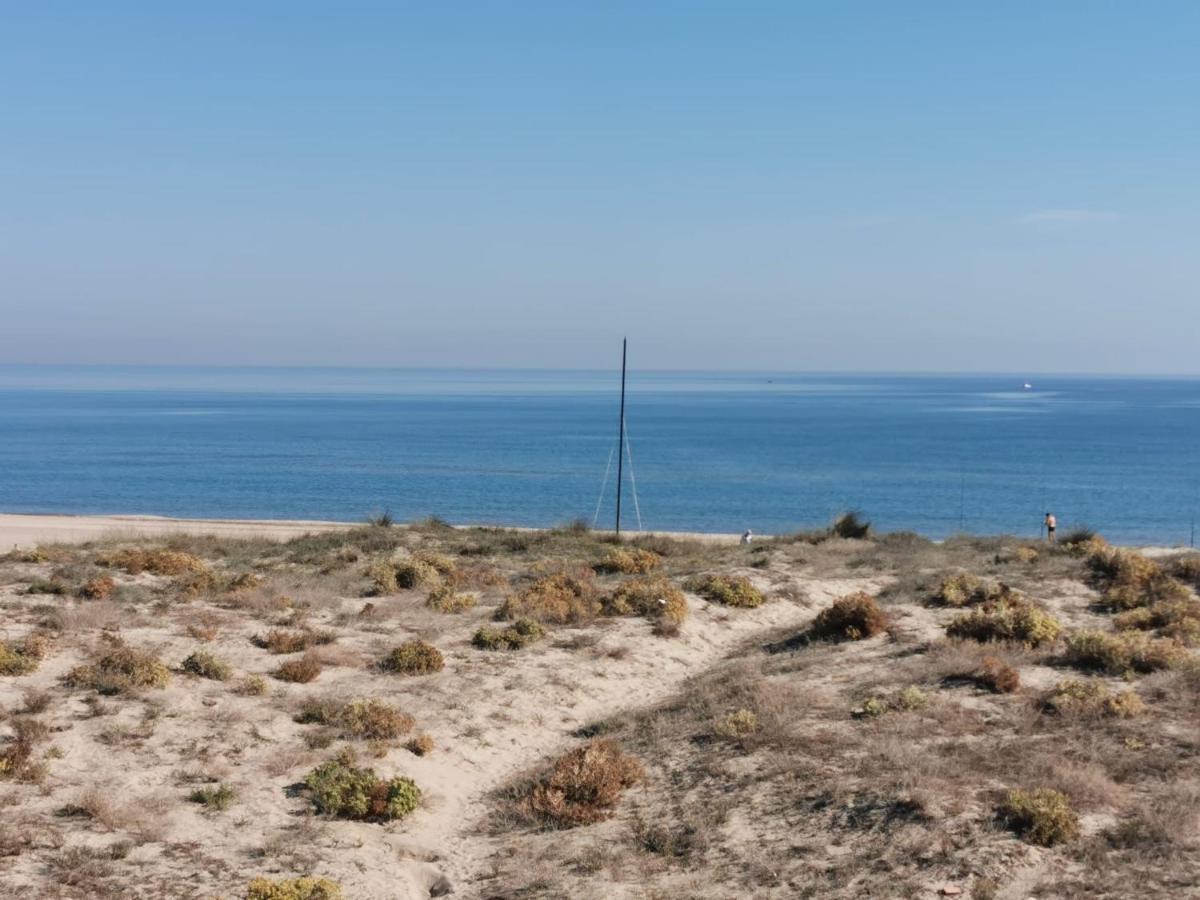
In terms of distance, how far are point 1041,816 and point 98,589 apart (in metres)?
18.9

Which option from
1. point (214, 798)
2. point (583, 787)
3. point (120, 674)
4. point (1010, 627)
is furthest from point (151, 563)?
point (1010, 627)

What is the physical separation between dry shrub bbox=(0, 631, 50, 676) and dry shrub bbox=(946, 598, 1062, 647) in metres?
15.9

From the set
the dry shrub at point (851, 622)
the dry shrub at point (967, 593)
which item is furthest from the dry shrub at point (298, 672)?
the dry shrub at point (967, 593)

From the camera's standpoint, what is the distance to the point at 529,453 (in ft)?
372

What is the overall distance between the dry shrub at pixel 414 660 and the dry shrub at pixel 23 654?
18.1 feet

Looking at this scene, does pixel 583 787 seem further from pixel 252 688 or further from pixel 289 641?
pixel 289 641

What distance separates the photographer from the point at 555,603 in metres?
22.9

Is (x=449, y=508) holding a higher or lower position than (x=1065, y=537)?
lower

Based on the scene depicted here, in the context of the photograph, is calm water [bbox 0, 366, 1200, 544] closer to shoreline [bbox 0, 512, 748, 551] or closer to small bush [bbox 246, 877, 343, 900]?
shoreline [bbox 0, 512, 748, 551]

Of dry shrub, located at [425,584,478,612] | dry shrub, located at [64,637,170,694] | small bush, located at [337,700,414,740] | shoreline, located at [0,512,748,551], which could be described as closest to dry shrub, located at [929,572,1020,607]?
dry shrub, located at [425,584,478,612]

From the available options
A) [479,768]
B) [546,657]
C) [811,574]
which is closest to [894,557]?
[811,574]

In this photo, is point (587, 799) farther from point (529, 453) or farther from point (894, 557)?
point (529, 453)

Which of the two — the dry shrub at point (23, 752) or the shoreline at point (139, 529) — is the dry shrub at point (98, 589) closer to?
the dry shrub at point (23, 752)

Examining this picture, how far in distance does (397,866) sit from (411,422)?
16066cm
